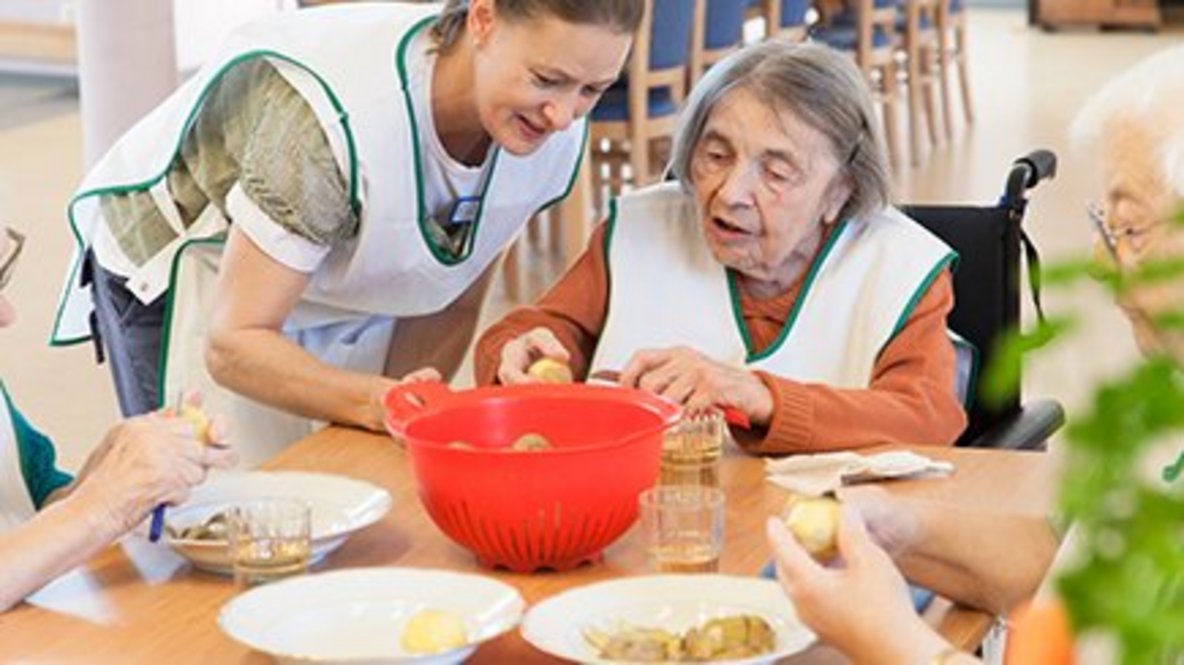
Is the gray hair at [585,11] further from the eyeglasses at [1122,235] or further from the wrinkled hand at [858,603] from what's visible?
the wrinkled hand at [858,603]

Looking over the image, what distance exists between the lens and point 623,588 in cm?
185

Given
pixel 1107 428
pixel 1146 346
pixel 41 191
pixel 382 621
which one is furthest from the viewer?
pixel 41 191

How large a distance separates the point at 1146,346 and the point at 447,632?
0.62m

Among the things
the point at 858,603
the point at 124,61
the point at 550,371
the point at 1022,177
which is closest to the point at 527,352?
the point at 550,371

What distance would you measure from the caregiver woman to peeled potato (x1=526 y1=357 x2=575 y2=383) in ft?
0.48

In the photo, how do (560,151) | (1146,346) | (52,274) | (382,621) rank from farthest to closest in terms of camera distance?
1. (52,274)
2. (560,151)
3. (382,621)
4. (1146,346)

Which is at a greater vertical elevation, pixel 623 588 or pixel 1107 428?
pixel 1107 428

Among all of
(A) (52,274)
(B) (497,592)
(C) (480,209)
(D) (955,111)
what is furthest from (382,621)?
(D) (955,111)

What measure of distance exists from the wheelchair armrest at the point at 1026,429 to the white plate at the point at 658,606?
82 cm

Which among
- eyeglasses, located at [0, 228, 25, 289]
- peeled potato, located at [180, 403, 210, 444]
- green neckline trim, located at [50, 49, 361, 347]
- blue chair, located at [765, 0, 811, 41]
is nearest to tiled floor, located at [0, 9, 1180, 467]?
eyeglasses, located at [0, 228, 25, 289]

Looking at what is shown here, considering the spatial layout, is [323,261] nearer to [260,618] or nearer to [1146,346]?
[260,618]

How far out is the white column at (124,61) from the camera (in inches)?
213

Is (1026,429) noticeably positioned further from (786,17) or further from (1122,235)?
(786,17)

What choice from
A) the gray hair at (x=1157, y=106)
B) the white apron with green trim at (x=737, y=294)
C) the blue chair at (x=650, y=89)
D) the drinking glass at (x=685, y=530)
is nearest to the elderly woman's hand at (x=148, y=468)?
the drinking glass at (x=685, y=530)
